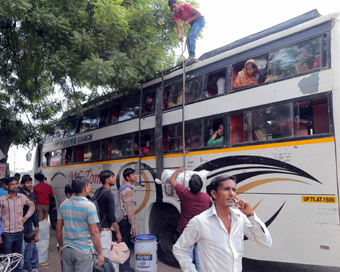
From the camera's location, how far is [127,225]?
5965mm

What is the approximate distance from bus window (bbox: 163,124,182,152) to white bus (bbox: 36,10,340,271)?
0.02 m

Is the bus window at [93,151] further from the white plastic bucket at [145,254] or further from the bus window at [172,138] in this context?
the white plastic bucket at [145,254]

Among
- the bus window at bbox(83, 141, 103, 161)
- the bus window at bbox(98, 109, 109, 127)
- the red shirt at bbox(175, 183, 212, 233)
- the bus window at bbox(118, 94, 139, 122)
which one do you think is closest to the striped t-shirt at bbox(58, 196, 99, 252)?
the red shirt at bbox(175, 183, 212, 233)

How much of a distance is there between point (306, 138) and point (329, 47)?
124 centimetres

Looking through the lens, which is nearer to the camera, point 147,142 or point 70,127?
point 147,142

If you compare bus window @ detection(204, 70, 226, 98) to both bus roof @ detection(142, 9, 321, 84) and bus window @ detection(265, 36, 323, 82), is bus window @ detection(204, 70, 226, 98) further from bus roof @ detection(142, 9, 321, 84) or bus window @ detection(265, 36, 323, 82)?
bus window @ detection(265, 36, 323, 82)

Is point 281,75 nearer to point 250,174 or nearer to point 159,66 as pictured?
point 250,174

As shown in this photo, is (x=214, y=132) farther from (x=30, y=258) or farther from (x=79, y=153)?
(x=79, y=153)

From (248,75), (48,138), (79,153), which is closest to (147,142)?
(248,75)

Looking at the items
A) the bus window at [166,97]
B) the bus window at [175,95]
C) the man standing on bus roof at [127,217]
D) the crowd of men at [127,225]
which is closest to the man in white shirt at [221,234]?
the crowd of men at [127,225]

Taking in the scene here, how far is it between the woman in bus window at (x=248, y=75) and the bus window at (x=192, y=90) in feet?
2.88

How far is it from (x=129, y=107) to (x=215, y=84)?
8.64 feet

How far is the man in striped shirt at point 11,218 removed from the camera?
5.50 meters

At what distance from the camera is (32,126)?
10555 mm
